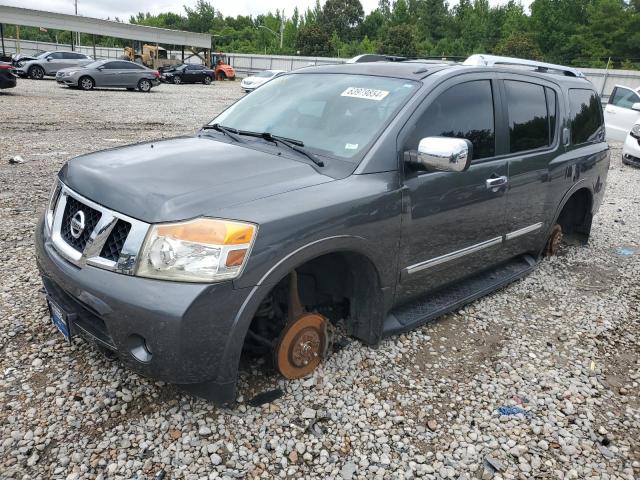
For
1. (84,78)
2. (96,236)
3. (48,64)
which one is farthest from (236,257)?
(48,64)

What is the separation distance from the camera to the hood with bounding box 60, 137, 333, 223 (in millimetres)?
2400

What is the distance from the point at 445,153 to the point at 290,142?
95 cm

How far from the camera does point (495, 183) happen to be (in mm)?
3748

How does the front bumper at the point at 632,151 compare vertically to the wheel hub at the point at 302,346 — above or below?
above

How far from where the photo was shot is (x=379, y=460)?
2.54m

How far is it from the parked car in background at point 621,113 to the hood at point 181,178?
13.5 m

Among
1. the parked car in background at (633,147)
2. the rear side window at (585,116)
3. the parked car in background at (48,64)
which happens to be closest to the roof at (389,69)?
the rear side window at (585,116)

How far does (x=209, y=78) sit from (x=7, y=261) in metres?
32.3

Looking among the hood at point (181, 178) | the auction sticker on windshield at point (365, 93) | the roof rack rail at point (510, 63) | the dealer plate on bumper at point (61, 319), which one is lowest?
the dealer plate on bumper at point (61, 319)

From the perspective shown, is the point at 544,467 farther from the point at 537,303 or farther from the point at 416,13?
the point at 416,13

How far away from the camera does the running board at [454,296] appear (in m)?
3.38

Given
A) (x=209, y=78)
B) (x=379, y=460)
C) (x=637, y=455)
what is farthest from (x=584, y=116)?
(x=209, y=78)

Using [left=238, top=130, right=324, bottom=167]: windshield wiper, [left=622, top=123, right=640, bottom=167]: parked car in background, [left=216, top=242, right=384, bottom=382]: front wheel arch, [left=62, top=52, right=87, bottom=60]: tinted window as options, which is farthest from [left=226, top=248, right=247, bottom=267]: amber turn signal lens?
[left=62, top=52, right=87, bottom=60]: tinted window

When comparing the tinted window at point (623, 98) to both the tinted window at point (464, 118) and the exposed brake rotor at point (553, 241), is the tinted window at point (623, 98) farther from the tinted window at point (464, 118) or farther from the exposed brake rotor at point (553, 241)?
the tinted window at point (464, 118)
